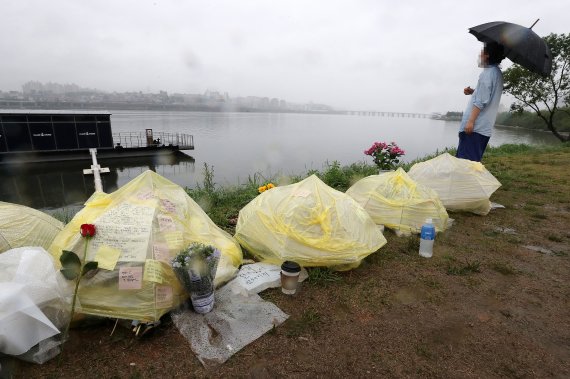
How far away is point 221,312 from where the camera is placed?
79.9 inches

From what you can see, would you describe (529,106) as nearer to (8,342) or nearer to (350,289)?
(350,289)

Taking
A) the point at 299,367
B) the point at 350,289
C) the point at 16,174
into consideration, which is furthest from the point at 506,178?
the point at 16,174

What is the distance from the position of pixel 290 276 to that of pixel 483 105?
11.9ft

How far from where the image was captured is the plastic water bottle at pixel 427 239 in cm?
280

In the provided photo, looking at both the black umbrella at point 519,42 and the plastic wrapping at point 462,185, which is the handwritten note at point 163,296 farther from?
the black umbrella at point 519,42

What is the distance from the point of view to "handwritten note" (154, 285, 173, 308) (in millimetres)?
1871

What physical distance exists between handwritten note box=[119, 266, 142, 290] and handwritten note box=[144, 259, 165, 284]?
0.14ft

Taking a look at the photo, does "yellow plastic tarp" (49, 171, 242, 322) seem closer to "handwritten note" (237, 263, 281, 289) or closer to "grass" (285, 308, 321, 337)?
"handwritten note" (237, 263, 281, 289)

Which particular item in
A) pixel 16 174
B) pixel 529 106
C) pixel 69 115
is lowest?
pixel 16 174

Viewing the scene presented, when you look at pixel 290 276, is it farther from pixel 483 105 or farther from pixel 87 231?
pixel 483 105

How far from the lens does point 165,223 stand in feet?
6.86

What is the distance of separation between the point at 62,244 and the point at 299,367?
1704 mm

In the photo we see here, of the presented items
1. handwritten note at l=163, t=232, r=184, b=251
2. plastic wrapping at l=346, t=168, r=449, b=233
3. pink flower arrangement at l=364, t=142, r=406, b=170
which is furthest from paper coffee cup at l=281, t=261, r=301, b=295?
pink flower arrangement at l=364, t=142, r=406, b=170

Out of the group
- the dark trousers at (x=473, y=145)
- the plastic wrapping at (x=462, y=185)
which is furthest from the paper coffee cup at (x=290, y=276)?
the dark trousers at (x=473, y=145)
